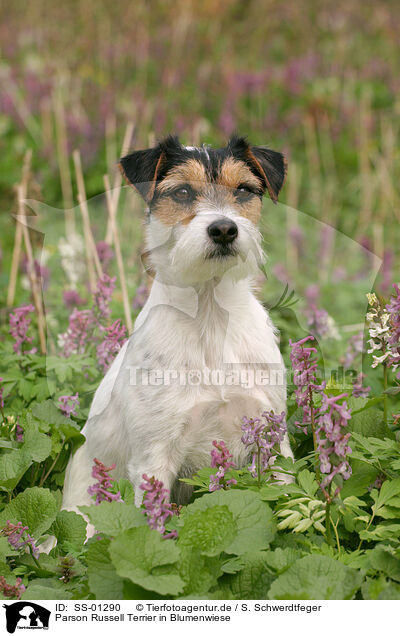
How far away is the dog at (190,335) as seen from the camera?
2.80m

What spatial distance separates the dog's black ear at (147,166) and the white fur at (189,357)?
0.54 ft

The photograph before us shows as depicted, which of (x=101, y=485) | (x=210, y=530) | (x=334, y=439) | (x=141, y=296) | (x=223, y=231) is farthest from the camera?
(x=141, y=296)

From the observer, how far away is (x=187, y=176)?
295 centimetres

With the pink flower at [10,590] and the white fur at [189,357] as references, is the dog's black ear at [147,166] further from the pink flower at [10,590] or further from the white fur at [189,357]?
the pink flower at [10,590]

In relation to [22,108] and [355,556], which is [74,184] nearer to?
[22,108]

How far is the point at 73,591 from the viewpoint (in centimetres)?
230

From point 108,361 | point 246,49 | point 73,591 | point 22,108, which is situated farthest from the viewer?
point 246,49

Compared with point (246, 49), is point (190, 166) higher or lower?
lower

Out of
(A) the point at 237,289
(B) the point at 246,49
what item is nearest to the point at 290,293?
(A) the point at 237,289

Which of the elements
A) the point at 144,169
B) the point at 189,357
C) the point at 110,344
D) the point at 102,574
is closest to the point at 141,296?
the point at 110,344

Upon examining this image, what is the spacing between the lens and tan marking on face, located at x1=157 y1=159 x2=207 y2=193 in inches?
115

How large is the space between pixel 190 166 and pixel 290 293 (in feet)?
3.08
